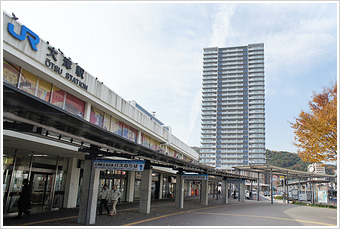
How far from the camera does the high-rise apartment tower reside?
132 meters

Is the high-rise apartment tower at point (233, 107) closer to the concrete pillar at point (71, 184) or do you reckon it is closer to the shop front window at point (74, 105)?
the concrete pillar at point (71, 184)

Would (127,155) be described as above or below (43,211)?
above

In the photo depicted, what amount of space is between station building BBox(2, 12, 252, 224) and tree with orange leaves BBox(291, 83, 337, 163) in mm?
7139

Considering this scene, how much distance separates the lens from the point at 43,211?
1444cm

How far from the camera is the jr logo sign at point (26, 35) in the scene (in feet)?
30.5

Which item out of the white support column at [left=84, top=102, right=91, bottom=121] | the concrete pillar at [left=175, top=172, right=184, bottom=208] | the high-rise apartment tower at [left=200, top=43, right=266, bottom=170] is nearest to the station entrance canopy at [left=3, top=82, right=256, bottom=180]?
the white support column at [left=84, top=102, right=91, bottom=121]

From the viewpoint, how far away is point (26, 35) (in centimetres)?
989

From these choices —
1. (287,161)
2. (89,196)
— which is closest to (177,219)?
(89,196)

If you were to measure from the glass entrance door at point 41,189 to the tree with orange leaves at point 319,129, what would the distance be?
14.0 meters

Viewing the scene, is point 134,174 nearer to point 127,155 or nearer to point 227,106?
point 127,155

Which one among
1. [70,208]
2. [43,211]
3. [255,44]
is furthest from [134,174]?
[255,44]

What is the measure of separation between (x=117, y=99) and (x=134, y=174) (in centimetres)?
952

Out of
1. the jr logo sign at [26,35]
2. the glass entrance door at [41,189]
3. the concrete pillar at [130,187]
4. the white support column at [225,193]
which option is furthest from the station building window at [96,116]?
the white support column at [225,193]

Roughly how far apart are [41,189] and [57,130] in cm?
859
